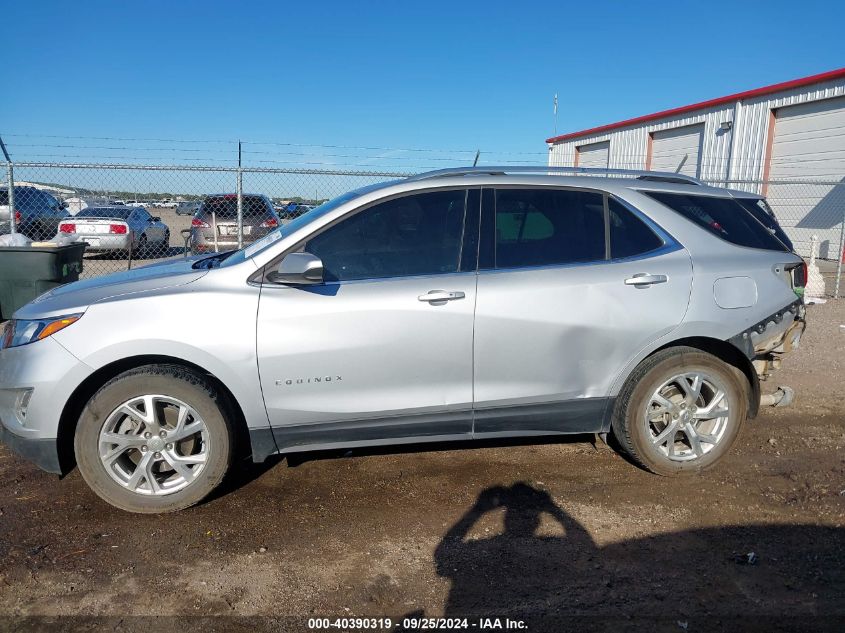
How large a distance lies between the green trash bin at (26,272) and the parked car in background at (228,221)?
124 inches

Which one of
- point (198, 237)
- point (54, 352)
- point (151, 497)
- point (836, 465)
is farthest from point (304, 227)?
point (198, 237)

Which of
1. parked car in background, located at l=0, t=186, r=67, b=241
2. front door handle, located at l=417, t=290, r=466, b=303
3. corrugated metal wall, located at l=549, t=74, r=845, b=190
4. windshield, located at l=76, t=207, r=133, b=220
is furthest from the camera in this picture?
corrugated metal wall, located at l=549, t=74, r=845, b=190

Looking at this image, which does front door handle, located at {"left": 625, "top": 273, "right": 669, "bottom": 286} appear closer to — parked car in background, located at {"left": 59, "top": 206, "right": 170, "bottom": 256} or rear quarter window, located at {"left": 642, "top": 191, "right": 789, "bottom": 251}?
rear quarter window, located at {"left": 642, "top": 191, "right": 789, "bottom": 251}

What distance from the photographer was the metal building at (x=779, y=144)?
663 inches

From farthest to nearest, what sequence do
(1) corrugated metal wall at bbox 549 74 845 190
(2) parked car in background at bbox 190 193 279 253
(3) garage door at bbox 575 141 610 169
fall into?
(3) garage door at bbox 575 141 610 169, (1) corrugated metal wall at bbox 549 74 845 190, (2) parked car in background at bbox 190 193 279 253

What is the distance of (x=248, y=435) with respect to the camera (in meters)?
3.68

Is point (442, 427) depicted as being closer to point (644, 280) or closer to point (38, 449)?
point (644, 280)

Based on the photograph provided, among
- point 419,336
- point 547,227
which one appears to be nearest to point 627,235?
point 547,227

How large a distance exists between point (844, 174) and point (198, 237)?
15830mm

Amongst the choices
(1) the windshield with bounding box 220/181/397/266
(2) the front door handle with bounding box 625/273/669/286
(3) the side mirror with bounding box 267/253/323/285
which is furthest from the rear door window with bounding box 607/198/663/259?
(3) the side mirror with bounding box 267/253/323/285

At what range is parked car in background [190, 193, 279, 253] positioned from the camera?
1049 cm

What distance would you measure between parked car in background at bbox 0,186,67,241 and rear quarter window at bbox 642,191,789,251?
10.6 meters

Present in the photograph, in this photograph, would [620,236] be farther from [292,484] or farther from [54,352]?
[54,352]

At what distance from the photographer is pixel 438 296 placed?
11.8 ft
